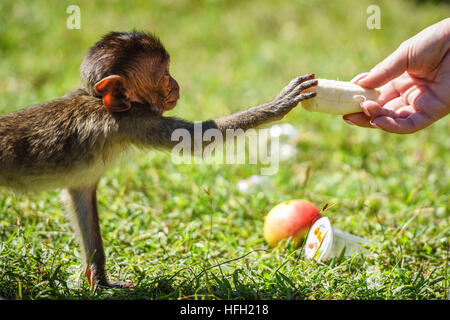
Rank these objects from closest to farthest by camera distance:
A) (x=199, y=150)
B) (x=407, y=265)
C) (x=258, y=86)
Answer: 1. (x=199, y=150)
2. (x=407, y=265)
3. (x=258, y=86)

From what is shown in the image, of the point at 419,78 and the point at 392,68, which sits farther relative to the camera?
the point at 419,78

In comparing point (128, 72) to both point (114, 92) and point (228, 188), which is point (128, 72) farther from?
point (228, 188)

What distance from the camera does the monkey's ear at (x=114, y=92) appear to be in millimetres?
3055

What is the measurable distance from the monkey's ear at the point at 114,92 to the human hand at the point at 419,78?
61.0 inches

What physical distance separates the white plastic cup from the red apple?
9 cm

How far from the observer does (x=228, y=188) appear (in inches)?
181

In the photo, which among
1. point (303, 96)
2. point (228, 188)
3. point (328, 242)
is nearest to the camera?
point (303, 96)

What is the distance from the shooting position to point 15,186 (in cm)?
315

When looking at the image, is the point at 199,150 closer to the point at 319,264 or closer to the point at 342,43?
the point at 319,264

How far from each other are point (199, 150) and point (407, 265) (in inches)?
67.2

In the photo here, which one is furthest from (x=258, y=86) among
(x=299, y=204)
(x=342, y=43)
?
(x=299, y=204)

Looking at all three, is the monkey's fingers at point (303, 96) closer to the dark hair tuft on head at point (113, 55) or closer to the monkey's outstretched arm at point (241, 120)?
the monkey's outstretched arm at point (241, 120)

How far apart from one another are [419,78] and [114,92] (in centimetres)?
223

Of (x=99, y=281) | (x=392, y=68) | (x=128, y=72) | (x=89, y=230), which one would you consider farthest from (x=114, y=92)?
(x=392, y=68)
